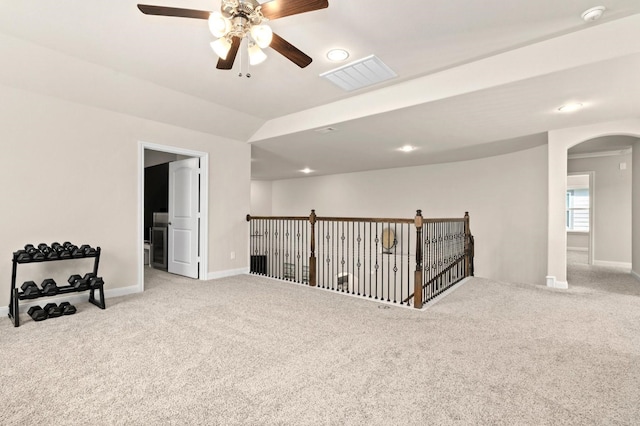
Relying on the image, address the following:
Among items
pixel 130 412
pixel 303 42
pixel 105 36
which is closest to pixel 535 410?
pixel 130 412

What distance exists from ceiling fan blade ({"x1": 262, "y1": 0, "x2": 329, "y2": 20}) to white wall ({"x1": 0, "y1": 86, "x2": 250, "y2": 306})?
315 centimetres

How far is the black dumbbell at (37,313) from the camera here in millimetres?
3143

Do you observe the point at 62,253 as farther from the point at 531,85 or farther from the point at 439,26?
the point at 531,85

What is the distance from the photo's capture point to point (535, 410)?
1.76 m

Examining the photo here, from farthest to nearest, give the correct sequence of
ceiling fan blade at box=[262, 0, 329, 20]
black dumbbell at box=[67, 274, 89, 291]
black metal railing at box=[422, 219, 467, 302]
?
black metal railing at box=[422, 219, 467, 302] < black dumbbell at box=[67, 274, 89, 291] < ceiling fan blade at box=[262, 0, 329, 20]

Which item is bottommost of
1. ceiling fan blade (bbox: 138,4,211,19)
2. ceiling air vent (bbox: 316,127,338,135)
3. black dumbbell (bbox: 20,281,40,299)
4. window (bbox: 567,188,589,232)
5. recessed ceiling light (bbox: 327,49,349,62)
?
black dumbbell (bbox: 20,281,40,299)

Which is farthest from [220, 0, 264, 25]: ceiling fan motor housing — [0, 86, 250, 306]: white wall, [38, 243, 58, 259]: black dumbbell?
[38, 243, 58, 259]: black dumbbell

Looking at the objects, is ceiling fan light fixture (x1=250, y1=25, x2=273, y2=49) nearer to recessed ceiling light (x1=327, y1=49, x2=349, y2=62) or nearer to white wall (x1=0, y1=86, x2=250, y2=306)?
recessed ceiling light (x1=327, y1=49, x2=349, y2=62)

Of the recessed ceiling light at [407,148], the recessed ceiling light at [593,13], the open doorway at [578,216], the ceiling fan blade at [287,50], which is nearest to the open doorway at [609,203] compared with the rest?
the open doorway at [578,216]

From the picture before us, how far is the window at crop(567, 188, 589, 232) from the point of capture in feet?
28.8

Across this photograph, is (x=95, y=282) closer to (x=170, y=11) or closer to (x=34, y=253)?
(x=34, y=253)

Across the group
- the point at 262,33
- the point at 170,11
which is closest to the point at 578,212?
the point at 262,33

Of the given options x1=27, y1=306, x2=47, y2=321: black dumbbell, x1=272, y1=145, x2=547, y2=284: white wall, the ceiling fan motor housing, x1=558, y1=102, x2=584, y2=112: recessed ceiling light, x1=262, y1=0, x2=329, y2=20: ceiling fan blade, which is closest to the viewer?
x1=262, y1=0, x2=329, y2=20: ceiling fan blade

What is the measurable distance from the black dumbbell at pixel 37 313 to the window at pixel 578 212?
36.6 ft
